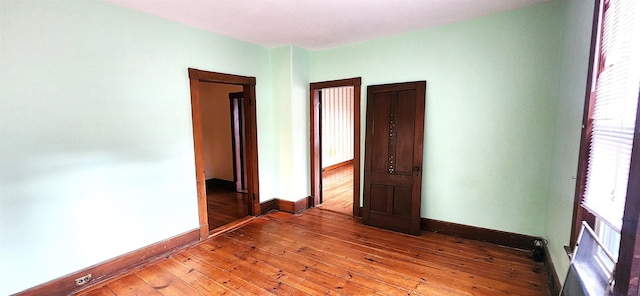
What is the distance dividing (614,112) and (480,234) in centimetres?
213

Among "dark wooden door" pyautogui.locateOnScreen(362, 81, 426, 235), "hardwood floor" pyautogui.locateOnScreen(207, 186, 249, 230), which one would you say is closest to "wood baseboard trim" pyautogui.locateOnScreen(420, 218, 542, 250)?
"dark wooden door" pyautogui.locateOnScreen(362, 81, 426, 235)

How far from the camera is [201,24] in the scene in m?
2.92

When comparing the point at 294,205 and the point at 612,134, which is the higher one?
the point at 612,134

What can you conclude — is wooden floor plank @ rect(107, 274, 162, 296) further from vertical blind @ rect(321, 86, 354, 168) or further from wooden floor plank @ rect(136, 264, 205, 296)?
vertical blind @ rect(321, 86, 354, 168)

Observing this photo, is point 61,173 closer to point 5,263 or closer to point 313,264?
point 5,263

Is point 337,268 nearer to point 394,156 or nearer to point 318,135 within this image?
point 394,156

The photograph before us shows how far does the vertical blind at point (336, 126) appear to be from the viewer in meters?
7.54

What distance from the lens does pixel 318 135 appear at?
4.29 metres

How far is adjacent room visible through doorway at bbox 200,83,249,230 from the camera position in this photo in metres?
5.04

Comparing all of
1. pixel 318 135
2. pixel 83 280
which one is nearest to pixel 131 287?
pixel 83 280

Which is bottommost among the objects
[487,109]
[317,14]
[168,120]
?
[168,120]

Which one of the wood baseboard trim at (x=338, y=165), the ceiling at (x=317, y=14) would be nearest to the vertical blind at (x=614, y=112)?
the ceiling at (x=317, y=14)

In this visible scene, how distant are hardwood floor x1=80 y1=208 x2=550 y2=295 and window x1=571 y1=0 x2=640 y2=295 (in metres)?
0.89

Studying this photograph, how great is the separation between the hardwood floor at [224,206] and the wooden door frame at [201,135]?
30cm
